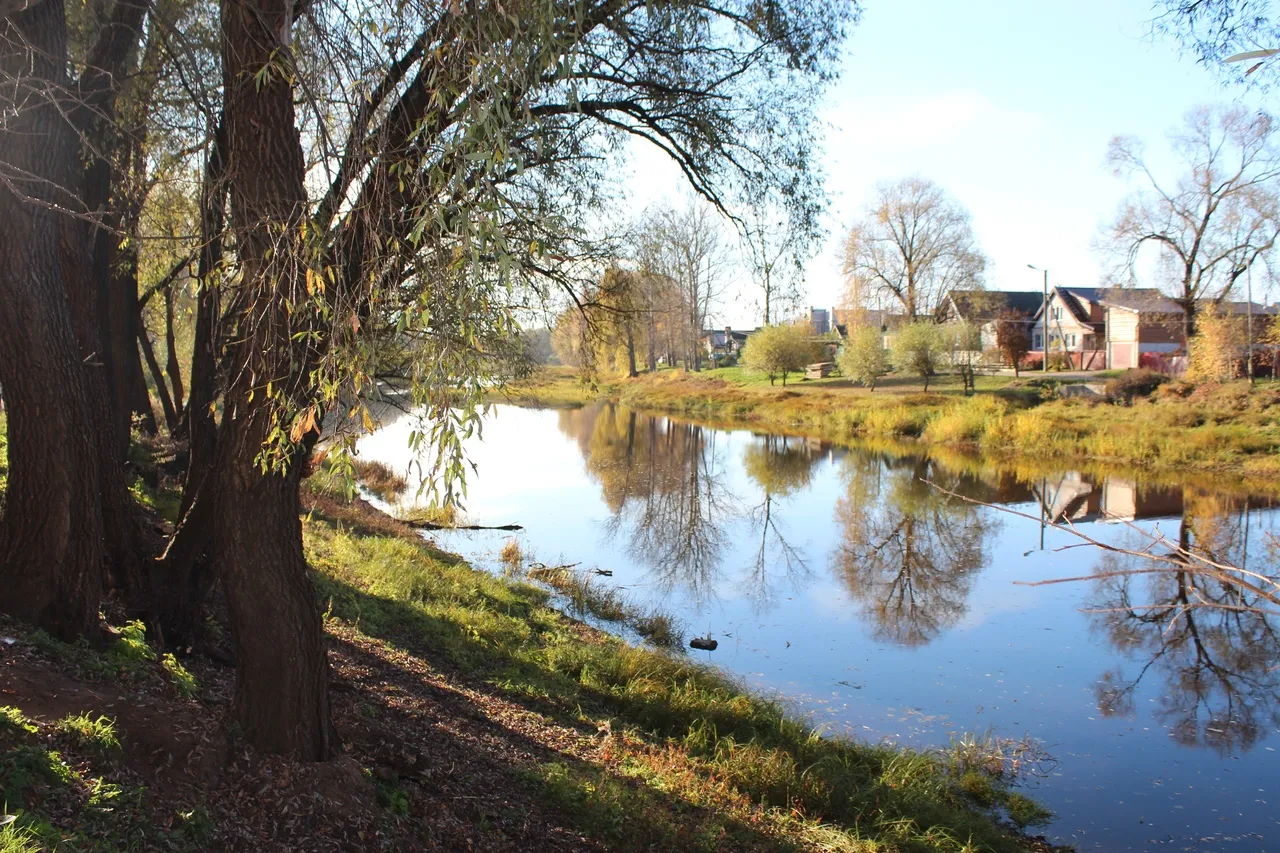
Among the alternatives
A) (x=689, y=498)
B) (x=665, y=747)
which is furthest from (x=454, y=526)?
(x=665, y=747)

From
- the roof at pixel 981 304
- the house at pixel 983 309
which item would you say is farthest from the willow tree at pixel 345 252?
the roof at pixel 981 304

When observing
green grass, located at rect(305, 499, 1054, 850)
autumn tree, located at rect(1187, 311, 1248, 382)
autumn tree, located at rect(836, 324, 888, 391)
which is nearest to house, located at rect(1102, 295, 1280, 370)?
autumn tree, located at rect(1187, 311, 1248, 382)

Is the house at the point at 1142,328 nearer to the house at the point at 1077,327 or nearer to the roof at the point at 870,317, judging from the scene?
the house at the point at 1077,327

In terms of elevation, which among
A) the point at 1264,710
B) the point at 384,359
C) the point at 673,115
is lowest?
the point at 1264,710

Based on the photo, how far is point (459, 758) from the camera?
5.67m

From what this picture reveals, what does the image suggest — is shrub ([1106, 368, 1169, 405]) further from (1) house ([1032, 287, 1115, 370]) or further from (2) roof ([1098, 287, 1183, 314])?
(1) house ([1032, 287, 1115, 370])

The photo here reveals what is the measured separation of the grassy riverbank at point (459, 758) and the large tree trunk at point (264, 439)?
25 cm

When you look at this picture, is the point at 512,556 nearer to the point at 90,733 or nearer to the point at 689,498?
the point at 689,498

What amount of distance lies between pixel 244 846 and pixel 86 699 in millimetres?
1092

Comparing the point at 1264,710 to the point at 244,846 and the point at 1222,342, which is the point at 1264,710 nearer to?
the point at 244,846

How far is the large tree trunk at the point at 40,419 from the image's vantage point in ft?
15.6

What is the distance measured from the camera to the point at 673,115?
7.62 metres

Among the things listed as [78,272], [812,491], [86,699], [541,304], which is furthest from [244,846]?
[812,491]

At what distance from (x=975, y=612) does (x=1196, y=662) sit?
109 inches
